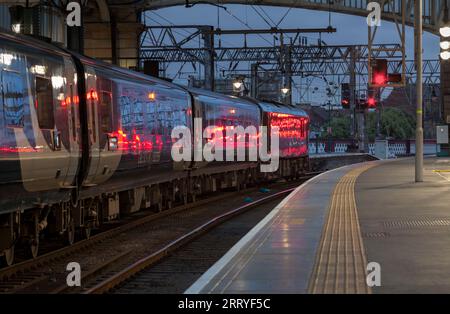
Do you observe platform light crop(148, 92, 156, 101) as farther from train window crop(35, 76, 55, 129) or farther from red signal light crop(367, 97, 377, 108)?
red signal light crop(367, 97, 377, 108)

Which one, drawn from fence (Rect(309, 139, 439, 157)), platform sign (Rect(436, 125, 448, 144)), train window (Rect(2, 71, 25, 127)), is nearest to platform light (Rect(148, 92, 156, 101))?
train window (Rect(2, 71, 25, 127))

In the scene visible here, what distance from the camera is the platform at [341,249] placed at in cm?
768

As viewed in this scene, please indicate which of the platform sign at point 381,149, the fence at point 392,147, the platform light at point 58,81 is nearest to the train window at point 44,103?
the platform light at point 58,81

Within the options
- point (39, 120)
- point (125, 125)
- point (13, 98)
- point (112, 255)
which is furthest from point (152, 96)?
point (13, 98)

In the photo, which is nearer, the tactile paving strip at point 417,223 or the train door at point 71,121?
the train door at point 71,121

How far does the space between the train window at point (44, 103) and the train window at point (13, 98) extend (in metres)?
0.60

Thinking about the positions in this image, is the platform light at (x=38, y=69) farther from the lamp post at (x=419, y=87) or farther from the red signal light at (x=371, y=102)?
the red signal light at (x=371, y=102)

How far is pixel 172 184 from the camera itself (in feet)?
65.8

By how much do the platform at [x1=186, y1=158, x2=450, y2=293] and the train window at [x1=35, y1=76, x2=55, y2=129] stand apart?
10.4 feet

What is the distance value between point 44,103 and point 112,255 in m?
3.20

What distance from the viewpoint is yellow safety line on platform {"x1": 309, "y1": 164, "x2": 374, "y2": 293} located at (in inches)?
299

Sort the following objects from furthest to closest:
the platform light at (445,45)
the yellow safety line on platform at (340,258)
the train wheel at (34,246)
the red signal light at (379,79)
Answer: the red signal light at (379,79) < the platform light at (445,45) < the train wheel at (34,246) < the yellow safety line on platform at (340,258)

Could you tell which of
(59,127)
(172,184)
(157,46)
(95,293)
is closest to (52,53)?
(59,127)
